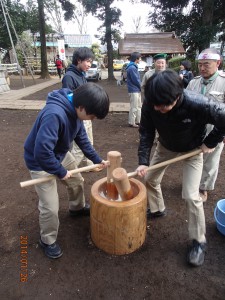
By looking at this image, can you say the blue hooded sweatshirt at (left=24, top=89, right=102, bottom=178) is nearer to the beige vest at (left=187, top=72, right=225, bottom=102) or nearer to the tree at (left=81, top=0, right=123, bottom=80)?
the beige vest at (left=187, top=72, right=225, bottom=102)

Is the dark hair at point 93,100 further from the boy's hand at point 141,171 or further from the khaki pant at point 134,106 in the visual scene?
the khaki pant at point 134,106

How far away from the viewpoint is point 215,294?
204cm

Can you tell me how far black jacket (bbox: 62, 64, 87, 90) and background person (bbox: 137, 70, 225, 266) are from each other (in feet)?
4.99

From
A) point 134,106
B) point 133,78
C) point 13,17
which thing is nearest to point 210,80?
point 133,78

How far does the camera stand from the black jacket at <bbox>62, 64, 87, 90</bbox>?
3496mm

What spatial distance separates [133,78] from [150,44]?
3.47 metres

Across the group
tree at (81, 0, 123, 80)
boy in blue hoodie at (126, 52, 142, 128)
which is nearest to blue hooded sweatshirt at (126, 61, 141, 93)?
boy in blue hoodie at (126, 52, 142, 128)

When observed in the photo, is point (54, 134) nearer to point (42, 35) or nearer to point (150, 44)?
point (150, 44)

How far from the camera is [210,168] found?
3.21 meters

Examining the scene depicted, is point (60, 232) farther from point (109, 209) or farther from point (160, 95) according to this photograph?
point (160, 95)

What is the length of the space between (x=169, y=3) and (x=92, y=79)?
699cm

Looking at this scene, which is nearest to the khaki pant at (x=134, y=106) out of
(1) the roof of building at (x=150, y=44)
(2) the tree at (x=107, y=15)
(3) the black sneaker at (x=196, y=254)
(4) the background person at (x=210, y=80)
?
(1) the roof of building at (x=150, y=44)

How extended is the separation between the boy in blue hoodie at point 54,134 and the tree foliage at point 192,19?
42.6 feet

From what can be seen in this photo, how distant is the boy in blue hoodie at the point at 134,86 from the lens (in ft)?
19.7
